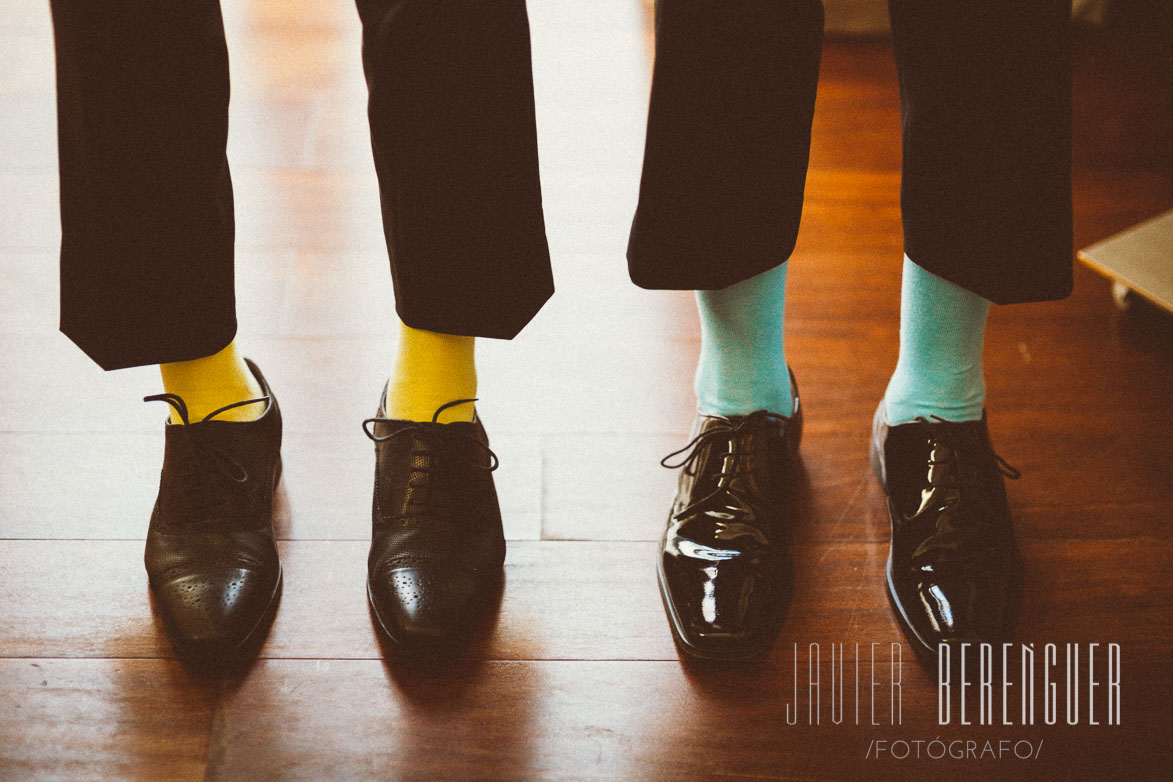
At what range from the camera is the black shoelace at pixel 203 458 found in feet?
2.73

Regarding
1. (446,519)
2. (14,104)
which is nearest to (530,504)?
(446,519)

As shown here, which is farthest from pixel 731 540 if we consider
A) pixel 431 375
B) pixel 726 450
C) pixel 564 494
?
pixel 431 375

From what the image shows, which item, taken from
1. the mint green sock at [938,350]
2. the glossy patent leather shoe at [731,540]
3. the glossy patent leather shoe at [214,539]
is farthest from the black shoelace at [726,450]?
the glossy patent leather shoe at [214,539]

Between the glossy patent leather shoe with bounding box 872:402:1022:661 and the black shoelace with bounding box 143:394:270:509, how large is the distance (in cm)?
57

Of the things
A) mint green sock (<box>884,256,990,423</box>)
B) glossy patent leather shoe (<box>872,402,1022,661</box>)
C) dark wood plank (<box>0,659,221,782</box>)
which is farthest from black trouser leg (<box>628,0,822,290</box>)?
dark wood plank (<box>0,659,221,782</box>)

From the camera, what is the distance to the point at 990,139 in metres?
0.69

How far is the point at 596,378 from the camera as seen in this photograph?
109 cm

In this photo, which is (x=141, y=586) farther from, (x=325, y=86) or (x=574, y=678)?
(x=325, y=86)

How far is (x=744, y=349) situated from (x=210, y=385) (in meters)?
0.47

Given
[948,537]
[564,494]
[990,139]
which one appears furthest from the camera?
[564,494]

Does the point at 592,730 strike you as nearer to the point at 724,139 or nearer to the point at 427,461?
the point at 427,461

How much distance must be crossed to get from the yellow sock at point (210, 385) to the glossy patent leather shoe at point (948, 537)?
1.92 ft

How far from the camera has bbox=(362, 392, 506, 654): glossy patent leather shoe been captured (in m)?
0.78

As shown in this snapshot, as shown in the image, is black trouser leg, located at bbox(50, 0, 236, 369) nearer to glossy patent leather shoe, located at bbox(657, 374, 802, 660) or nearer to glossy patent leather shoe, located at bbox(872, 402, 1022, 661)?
glossy patent leather shoe, located at bbox(657, 374, 802, 660)
